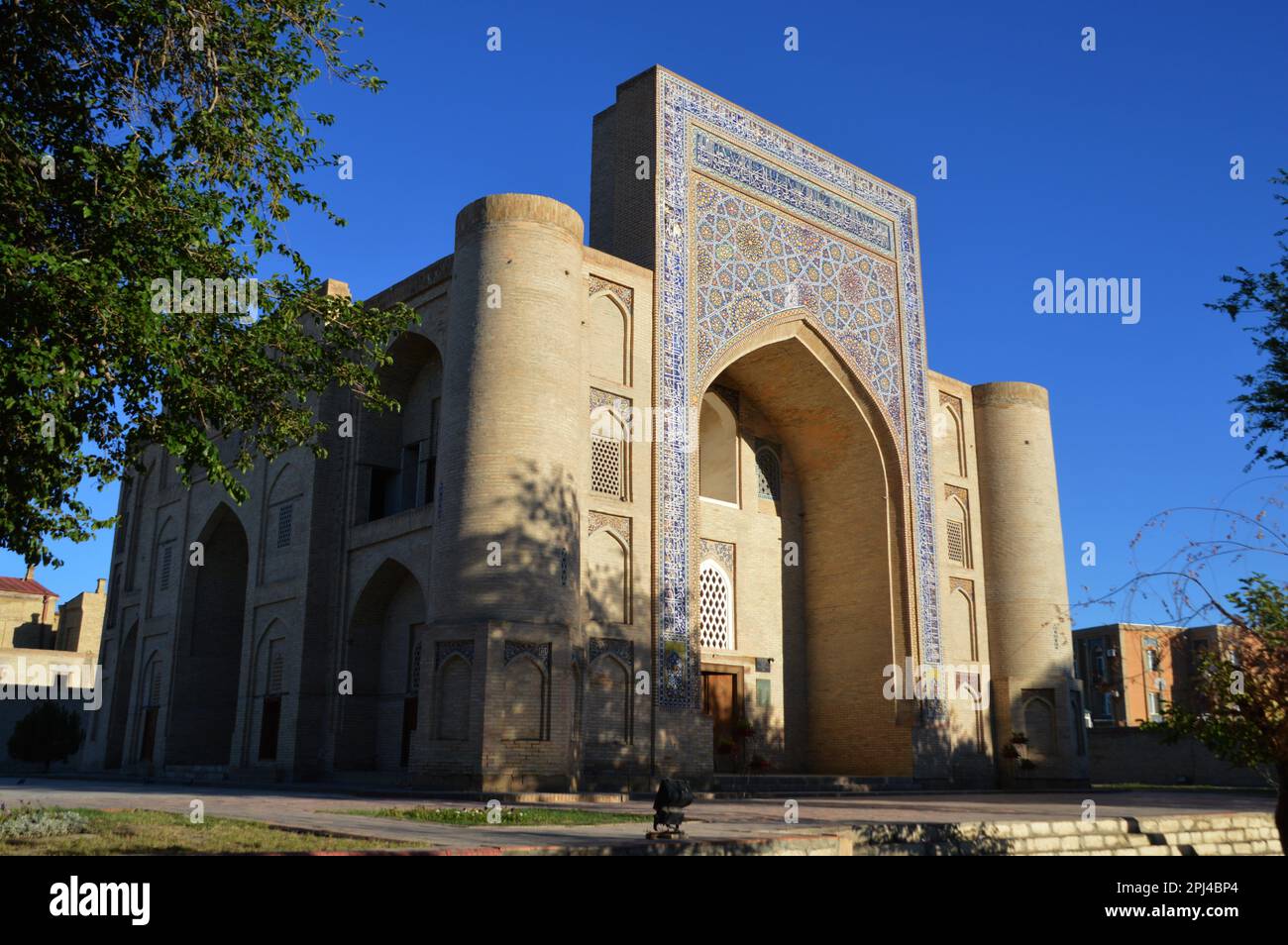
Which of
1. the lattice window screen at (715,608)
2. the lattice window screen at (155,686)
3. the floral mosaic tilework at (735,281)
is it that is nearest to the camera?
the floral mosaic tilework at (735,281)

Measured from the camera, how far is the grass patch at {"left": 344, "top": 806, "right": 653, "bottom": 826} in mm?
8680

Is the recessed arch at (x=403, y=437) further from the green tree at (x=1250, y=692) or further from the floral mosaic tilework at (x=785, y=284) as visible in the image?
the green tree at (x=1250, y=692)

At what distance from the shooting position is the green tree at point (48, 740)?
2503cm

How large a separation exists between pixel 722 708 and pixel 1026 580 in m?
6.43

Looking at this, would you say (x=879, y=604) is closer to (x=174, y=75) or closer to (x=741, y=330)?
(x=741, y=330)

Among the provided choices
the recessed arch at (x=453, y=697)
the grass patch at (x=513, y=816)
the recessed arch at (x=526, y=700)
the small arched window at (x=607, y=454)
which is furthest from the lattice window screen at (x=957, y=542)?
the grass patch at (x=513, y=816)

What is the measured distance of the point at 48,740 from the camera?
25125 millimetres

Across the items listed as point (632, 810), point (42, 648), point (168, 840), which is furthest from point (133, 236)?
point (42, 648)

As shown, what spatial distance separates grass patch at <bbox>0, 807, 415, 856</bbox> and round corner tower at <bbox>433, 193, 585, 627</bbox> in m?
5.48

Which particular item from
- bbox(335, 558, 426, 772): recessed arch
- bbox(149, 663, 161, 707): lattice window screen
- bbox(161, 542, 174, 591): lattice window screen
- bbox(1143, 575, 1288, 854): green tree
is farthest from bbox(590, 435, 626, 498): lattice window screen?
bbox(149, 663, 161, 707): lattice window screen

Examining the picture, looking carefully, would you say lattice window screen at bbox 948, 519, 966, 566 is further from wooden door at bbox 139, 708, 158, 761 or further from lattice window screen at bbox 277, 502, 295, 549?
wooden door at bbox 139, 708, 158, 761

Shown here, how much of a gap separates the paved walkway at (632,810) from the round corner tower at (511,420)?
2666 mm
